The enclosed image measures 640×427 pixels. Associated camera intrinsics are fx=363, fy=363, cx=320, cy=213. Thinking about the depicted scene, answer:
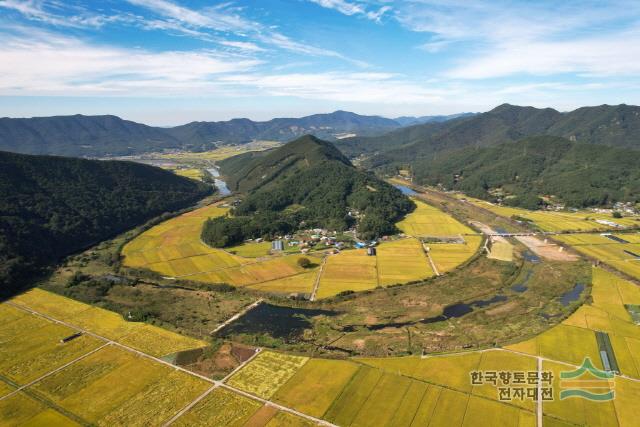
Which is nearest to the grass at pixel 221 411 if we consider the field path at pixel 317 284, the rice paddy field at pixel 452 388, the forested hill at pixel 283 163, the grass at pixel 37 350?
the rice paddy field at pixel 452 388

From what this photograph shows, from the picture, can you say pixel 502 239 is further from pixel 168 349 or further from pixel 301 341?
pixel 168 349

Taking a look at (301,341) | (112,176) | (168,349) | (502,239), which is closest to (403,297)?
(301,341)

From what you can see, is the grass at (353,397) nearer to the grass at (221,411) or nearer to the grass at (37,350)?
the grass at (221,411)

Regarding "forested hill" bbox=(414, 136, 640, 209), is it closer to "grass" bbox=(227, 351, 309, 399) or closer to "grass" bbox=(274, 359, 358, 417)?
"grass" bbox=(274, 359, 358, 417)

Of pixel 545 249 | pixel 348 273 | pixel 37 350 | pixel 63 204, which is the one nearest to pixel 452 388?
pixel 348 273

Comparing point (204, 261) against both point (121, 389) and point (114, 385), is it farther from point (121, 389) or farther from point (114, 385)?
point (121, 389)

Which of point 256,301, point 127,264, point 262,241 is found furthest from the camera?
point 262,241

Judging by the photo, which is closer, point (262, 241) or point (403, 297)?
point (403, 297)

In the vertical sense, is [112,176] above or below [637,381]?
above
